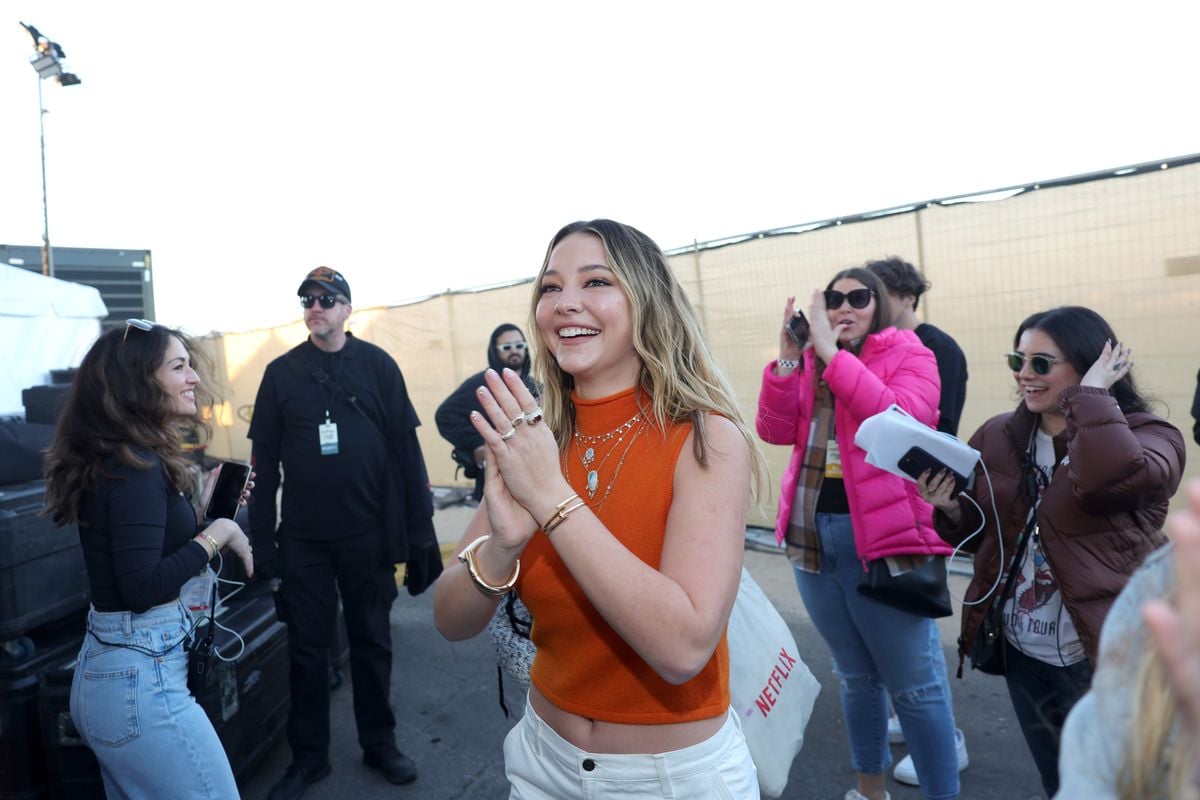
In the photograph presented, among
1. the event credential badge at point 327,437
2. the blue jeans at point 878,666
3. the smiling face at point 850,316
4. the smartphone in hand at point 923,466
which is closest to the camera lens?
the smartphone in hand at point 923,466

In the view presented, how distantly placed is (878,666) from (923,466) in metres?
0.88

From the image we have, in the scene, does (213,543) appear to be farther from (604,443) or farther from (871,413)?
(871,413)

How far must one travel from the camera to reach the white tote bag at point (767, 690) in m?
1.85

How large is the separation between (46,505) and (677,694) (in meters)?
2.04

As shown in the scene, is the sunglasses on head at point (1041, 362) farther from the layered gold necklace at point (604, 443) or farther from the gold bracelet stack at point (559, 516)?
the gold bracelet stack at point (559, 516)

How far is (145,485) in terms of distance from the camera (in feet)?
7.10

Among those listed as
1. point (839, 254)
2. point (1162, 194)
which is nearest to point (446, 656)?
point (839, 254)

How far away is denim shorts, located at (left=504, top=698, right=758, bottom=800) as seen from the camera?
55.4 inches

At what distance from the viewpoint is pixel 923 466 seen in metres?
2.41

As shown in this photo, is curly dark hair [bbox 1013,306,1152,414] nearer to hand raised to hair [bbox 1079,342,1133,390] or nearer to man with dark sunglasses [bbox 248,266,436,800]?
hand raised to hair [bbox 1079,342,1133,390]

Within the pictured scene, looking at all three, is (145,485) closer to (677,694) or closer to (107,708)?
(107,708)

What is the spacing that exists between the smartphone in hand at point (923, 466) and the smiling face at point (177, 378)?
2.42 m

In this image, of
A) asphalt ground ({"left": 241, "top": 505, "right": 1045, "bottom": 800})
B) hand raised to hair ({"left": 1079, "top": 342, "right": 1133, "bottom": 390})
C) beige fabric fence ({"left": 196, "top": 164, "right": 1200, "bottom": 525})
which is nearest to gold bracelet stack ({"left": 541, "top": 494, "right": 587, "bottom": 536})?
hand raised to hair ({"left": 1079, "top": 342, "right": 1133, "bottom": 390})

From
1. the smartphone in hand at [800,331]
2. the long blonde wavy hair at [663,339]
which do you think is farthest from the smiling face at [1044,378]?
the long blonde wavy hair at [663,339]
